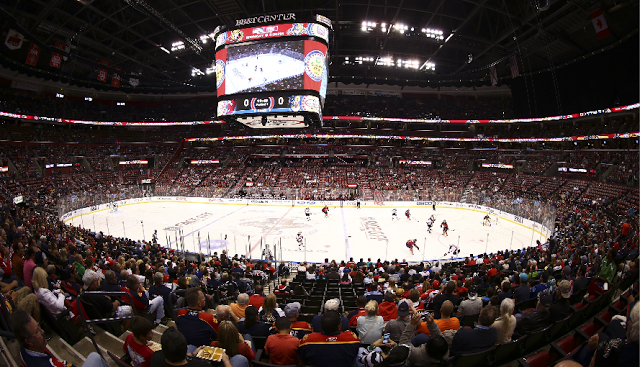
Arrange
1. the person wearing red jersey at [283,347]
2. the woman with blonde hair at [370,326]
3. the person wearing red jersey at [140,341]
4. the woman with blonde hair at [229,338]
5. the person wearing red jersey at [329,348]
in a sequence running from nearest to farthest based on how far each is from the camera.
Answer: the person wearing red jersey at [140,341], the woman with blonde hair at [229,338], the person wearing red jersey at [329,348], the person wearing red jersey at [283,347], the woman with blonde hair at [370,326]

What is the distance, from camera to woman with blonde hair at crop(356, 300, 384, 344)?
4090 mm

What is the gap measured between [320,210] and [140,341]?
96.8 feet

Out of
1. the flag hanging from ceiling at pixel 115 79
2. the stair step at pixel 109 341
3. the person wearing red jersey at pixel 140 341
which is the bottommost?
the stair step at pixel 109 341

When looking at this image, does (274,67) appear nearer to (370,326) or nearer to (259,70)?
(259,70)

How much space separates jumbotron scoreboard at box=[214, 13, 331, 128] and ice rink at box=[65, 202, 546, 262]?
9226mm

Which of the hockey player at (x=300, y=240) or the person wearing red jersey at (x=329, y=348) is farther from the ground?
the person wearing red jersey at (x=329, y=348)

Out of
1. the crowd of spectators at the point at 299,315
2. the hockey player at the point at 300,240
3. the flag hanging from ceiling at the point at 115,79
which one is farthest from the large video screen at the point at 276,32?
the flag hanging from ceiling at the point at 115,79

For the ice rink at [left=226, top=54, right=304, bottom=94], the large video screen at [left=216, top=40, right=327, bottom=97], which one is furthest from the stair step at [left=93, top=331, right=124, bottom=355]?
the ice rink at [left=226, top=54, right=304, bottom=94]

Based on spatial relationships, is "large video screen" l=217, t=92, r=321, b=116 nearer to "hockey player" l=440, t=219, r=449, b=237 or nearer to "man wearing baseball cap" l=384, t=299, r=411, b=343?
"hockey player" l=440, t=219, r=449, b=237

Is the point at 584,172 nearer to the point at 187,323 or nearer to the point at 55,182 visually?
the point at 187,323

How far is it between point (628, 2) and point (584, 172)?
18.5 meters

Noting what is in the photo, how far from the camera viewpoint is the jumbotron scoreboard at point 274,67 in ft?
67.8

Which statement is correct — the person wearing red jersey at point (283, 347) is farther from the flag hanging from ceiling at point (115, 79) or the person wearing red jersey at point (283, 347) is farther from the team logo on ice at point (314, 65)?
the flag hanging from ceiling at point (115, 79)

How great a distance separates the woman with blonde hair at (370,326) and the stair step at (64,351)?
366cm
